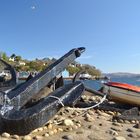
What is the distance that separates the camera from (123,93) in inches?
437

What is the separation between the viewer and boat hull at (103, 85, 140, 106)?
35.7ft

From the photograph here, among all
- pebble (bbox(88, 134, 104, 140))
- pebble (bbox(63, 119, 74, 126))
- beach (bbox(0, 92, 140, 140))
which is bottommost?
pebble (bbox(88, 134, 104, 140))

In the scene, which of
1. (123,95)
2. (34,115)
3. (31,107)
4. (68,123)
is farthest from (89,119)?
(123,95)

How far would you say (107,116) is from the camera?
955 centimetres

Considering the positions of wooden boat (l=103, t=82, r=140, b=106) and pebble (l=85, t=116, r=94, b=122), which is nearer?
pebble (l=85, t=116, r=94, b=122)

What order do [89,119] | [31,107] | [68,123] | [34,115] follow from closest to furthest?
[34,115] → [31,107] → [68,123] → [89,119]

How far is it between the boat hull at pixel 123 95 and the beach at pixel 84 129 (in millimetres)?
1892

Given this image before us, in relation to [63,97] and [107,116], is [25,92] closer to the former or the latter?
[63,97]

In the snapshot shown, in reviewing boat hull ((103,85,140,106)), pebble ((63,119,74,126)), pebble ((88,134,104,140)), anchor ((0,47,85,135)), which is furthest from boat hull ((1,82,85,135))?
boat hull ((103,85,140,106))

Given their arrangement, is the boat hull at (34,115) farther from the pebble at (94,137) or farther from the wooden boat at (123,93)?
the wooden boat at (123,93)

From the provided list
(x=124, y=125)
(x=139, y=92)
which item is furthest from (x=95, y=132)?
(x=139, y=92)

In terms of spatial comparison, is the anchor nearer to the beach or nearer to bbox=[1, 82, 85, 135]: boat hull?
bbox=[1, 82, 85, 135]: boat hull

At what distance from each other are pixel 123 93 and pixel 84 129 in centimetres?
391

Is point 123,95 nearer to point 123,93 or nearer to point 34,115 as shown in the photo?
point 123,93
